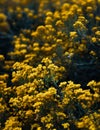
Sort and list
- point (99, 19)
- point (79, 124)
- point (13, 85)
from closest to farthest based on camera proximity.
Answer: point (79, 124), point (13, 85), point (99, 19)

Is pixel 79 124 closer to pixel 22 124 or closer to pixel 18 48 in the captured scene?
pixel 22 124

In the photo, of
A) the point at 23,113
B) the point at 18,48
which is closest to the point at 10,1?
the point at 18,48

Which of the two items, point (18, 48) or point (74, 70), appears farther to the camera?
point (18, 48)

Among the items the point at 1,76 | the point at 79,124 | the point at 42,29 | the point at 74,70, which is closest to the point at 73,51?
the point at 74,70

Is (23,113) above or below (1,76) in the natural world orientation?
below

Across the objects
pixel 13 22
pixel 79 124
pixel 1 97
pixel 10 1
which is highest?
pixel 10 1

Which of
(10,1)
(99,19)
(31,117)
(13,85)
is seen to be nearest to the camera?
(31,117)
